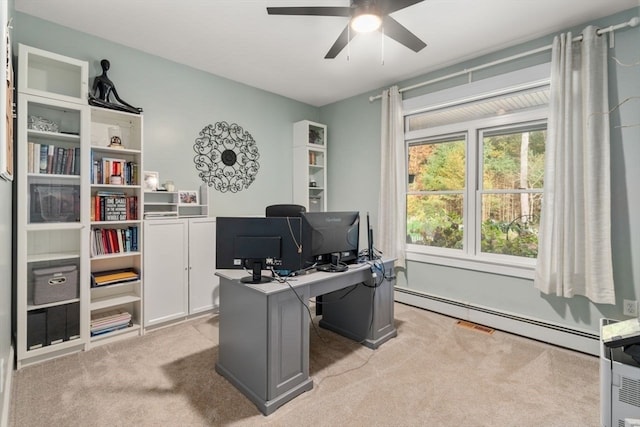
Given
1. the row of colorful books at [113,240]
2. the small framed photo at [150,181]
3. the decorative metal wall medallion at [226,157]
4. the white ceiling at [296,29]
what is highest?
the white ceiling at [296,29]

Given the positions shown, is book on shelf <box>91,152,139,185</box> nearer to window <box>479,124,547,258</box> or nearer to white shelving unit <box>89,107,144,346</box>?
white shelving unit <box>89,107,144,346</box>

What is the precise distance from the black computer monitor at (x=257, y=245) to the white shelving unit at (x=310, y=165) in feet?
7.84

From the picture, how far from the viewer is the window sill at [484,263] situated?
9.66ft

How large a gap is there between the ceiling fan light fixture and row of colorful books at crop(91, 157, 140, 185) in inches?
94.2

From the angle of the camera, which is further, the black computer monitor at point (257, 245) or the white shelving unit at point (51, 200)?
the white shelving unit at point (51, 200)

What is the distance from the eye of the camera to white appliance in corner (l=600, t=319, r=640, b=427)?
4.58 ft

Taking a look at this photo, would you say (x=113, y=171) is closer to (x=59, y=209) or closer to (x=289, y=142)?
(x=59, y=209)

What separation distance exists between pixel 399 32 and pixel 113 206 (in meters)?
2.84

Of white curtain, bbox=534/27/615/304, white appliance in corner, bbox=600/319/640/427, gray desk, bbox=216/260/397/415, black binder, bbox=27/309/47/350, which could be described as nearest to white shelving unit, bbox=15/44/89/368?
black binder, bbox=27/309/47/350

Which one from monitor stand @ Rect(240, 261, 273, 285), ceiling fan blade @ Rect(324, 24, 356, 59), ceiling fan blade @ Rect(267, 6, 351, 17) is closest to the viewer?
ceiling fan blade @ Rect(267, 6, 351, 17)

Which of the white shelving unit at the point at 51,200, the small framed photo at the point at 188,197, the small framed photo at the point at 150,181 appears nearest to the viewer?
the white shelving unit at the point at 51,200

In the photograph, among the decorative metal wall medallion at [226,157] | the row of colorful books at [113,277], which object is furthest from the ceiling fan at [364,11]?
→ the row of colorful books at [113,277]

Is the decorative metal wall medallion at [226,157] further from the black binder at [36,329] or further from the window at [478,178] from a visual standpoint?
the window at [478,178]

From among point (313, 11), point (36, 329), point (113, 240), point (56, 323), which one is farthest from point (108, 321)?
point (313, 11)
